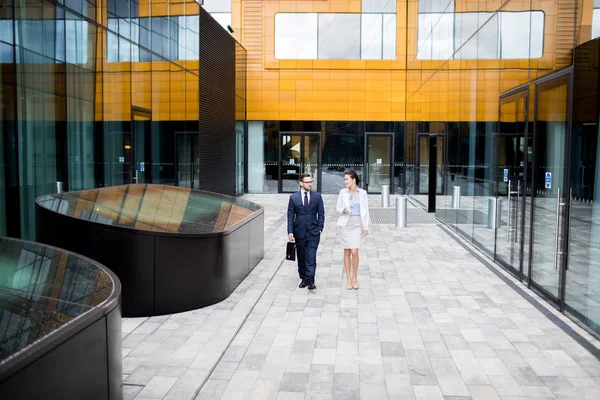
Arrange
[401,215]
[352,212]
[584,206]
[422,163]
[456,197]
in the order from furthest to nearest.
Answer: [422,163]
[401,215]
[456,197]
[352,212]
[584,206]

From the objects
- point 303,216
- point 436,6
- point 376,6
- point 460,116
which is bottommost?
point 303,216

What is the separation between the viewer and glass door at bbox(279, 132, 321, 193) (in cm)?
2841

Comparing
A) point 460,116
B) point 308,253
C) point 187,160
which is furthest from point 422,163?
point 308,253

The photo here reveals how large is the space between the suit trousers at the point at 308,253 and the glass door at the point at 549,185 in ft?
Result: 10.5

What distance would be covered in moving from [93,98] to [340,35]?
16885mm

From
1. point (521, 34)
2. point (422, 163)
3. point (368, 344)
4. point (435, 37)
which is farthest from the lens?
point (422, 163)

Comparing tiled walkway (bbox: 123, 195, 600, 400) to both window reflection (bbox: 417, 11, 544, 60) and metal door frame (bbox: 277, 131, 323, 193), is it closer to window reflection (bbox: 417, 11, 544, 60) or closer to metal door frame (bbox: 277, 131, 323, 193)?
window reflection (bbox: 417, 11, 544, 60)

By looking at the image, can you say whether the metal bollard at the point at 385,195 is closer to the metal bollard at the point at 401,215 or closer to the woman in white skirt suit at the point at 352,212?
the metal bollard at the point at 401,215

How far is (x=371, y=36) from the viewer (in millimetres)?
27703

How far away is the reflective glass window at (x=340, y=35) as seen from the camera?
2764 cm

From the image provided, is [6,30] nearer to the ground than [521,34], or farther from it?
nearer to the ground

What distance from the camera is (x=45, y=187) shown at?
36.2ft

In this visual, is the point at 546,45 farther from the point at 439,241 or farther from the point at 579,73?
the point at 439,241

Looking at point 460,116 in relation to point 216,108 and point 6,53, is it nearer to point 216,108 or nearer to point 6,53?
point 216,108
